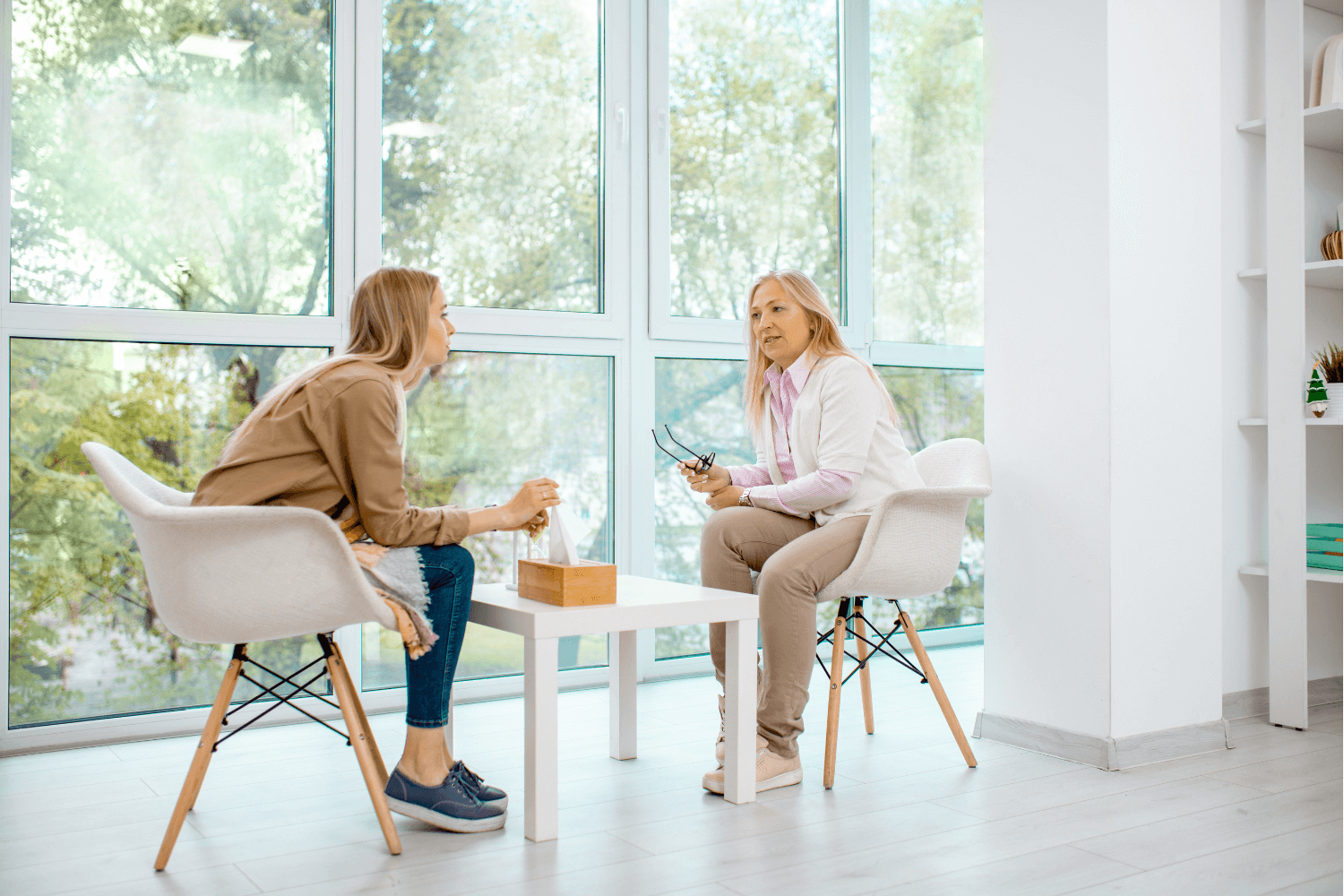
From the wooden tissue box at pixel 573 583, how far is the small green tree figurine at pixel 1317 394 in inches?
75.0

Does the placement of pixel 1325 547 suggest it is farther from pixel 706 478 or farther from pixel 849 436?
pixel 706 478

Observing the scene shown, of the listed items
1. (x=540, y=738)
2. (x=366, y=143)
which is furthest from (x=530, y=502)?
(x=366, y=143)

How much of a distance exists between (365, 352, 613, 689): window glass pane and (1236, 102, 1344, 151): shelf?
6.34 feet

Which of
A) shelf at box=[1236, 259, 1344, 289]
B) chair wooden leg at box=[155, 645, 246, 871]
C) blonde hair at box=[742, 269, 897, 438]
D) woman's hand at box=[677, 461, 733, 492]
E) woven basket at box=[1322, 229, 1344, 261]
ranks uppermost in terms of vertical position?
woven basket at box=[1322, 229, 1344, 261]

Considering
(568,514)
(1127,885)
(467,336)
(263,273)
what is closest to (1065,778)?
(1127,885)

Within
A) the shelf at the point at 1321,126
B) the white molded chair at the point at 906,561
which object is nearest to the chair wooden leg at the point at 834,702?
the white molded chair at the point at 906,561

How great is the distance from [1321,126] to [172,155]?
2969 mm

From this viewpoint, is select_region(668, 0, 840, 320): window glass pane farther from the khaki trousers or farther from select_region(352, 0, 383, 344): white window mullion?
the khaki trousers

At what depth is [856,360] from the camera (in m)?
2.57

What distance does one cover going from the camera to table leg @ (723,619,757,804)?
2.22m

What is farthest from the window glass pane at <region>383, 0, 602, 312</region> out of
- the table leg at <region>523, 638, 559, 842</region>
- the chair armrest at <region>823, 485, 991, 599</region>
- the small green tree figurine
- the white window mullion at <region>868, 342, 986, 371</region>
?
the small green tree figurine

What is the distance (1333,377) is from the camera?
9.44 ft

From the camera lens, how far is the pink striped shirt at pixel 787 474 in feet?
8.14

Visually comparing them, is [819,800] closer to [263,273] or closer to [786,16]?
[263,273]
